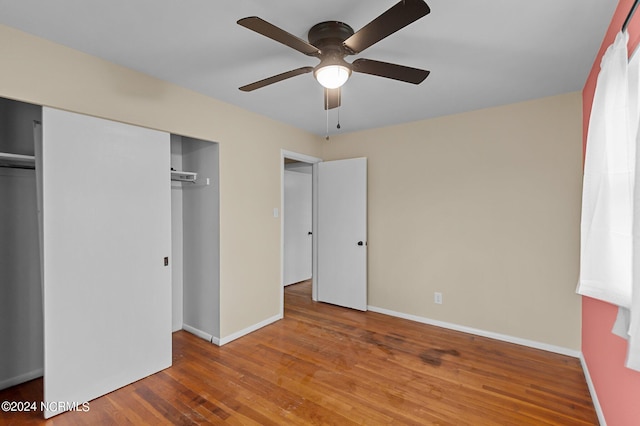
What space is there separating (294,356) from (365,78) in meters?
2.60

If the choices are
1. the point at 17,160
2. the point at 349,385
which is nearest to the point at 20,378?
the point at 17,160

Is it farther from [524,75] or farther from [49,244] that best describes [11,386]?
[524,75]

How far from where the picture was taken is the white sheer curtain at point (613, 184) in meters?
1.30

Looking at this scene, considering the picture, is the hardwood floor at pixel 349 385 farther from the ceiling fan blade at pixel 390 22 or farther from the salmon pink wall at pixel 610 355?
the ceiling fan blade at pixel 390 22

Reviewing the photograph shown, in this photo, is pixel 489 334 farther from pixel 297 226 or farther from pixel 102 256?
pixel 102 256

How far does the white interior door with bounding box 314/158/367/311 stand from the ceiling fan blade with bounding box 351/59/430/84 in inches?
88.7

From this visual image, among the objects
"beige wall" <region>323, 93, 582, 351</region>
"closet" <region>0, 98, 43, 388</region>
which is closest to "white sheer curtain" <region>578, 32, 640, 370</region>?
"beige wall" <region>323, 93, 582, 351</region>

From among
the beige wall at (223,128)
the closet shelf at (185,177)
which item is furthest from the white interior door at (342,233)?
the closet shelf at (185,177)

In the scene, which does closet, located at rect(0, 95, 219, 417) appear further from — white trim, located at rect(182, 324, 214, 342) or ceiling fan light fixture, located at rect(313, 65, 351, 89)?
ceiling fan light fixture, located at rect(313, 65, 351, 89)

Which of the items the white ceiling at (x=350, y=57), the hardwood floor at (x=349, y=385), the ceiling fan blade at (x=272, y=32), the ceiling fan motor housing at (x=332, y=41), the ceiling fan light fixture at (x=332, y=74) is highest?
the white ceiling at (x=350, y=57)

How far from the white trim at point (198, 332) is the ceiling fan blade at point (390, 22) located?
3.03 meters

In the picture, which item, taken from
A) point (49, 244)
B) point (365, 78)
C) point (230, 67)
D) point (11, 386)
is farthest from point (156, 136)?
point (11, 386)

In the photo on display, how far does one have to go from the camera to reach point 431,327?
3578 mm

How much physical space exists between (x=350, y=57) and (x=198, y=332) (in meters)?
3.12
